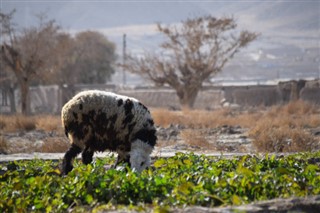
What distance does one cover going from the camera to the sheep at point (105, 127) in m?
10.3

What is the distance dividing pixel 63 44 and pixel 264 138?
29957 millimetres

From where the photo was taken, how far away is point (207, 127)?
22.5 m

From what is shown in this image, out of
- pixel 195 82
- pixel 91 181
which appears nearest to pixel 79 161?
pixel 91 181

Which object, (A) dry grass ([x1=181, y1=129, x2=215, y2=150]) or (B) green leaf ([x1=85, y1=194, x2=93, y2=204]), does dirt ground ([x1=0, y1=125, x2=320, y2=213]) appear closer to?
(A) dry grass ([x1=181, y1=129, x2=215, y2=150])

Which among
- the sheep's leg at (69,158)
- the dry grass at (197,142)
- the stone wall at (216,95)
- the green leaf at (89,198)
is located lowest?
the stone wall at (216,95)

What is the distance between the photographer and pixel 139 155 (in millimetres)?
10062

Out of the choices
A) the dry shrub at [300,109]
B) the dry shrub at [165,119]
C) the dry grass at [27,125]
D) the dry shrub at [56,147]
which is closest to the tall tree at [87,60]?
the dry shrub at [300,109]

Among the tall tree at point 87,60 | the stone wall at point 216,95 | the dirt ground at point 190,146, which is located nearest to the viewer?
the dirt ground at point 190,146

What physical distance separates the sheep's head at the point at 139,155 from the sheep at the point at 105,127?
0.01 meters

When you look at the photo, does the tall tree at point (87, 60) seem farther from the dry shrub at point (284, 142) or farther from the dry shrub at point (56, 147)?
the dry shrub at point (284, 142)

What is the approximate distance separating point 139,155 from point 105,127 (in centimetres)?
68

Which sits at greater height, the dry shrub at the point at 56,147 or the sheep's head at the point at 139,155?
the sheep's head at the point at 139,155

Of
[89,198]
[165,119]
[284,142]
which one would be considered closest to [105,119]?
[89,198]

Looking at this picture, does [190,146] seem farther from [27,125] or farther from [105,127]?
[27,125]
